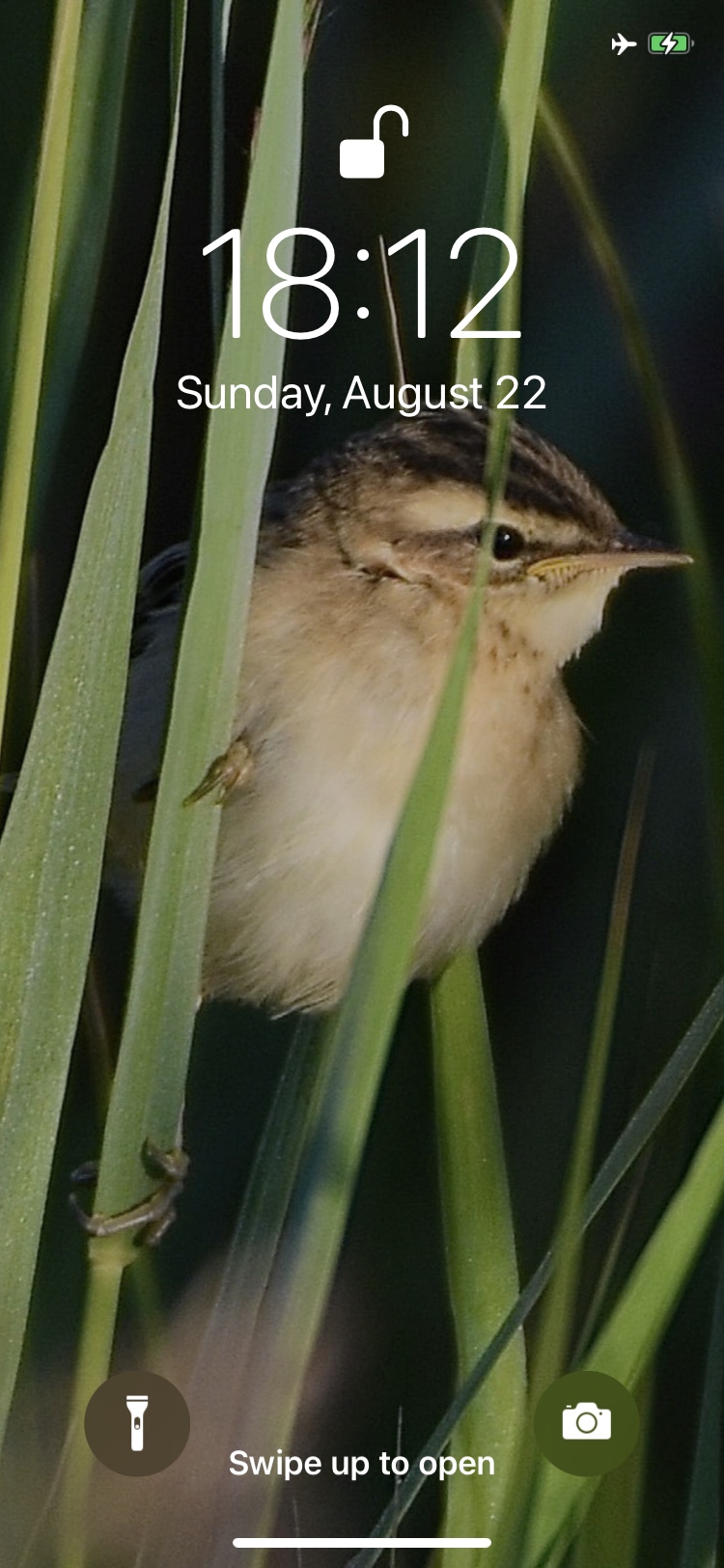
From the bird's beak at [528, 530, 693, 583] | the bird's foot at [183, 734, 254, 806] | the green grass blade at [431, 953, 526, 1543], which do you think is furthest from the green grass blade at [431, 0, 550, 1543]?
the bird's foot at [183, 734, 254, 806]

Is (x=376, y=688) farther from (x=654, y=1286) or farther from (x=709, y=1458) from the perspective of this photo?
(x=709, y=1458)

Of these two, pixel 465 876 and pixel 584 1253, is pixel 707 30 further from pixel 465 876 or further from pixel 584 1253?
pixel 584 1253

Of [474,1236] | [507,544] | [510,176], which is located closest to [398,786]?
[507,544]

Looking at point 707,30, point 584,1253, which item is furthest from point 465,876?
point 707,30

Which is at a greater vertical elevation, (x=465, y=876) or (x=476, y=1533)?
(x=465, y=876)

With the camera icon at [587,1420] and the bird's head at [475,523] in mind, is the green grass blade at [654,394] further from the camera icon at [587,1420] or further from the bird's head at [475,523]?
the camera icon at [587,1420]

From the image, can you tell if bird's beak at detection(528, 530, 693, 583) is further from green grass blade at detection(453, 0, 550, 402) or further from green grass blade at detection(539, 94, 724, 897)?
green grass blade at detection(453, 0, 550, 402)
